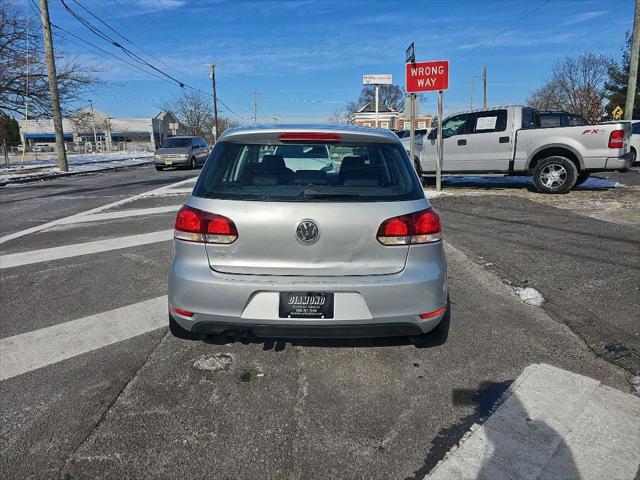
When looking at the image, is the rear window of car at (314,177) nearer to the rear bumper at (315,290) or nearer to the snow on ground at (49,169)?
the rear bumper at (315,290)

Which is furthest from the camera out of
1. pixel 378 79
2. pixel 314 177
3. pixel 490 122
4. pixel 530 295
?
pixel 378 79

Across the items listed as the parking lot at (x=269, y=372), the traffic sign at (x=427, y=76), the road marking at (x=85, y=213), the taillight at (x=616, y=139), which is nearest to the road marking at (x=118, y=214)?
the road marking at (x=85, y=213)

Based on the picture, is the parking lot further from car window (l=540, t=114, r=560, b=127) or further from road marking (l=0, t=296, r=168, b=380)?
car window (l=540, t=114, r=560, b=127)

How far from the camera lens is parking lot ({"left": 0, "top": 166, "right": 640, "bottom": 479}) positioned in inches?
85.1

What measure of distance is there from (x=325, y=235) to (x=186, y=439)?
132 centimetres

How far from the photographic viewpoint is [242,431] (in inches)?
91.7

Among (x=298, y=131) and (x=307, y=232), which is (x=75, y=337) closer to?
(x=307, y=232)

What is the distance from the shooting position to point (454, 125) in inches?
464

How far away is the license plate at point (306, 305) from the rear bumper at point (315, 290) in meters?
0.03

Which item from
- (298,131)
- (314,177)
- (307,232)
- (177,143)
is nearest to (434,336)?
(307,232)

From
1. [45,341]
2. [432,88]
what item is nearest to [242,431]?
[45,341]

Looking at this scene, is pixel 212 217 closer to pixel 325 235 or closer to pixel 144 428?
pixel 325 235

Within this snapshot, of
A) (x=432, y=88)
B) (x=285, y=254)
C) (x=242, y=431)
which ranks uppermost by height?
(x=432, y=88)

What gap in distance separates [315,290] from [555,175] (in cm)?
979
